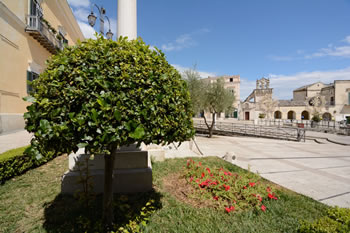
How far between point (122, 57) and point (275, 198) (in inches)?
148

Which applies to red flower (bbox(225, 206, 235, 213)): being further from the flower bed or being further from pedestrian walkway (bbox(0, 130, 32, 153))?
pedestrian walkway (bbox(0, 130, 32, 153))

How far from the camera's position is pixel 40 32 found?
10195 millimetres

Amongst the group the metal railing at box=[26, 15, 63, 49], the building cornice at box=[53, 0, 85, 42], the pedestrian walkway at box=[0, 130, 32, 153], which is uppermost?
the building cornice at box=[53, 0, 85, 42]

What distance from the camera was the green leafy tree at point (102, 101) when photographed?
1.55m

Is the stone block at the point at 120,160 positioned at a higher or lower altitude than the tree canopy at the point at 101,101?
lower

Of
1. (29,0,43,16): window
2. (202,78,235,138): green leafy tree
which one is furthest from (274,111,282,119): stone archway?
(29,0,43,16): window

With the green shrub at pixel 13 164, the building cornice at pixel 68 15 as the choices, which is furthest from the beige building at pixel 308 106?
the green shrub at pixel 13 164

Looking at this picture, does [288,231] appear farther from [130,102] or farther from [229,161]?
[229,161]

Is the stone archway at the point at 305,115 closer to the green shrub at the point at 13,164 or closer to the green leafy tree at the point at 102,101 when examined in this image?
the green leafy tree at the point at 102,101

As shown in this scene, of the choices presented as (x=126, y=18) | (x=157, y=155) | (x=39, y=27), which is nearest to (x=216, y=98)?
(x=157, y=155)

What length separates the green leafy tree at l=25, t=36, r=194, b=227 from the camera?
1.55m

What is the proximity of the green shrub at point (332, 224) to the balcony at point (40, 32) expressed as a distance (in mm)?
11931

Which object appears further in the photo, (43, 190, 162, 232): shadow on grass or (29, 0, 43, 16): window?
(29, 0, 43, 16): window

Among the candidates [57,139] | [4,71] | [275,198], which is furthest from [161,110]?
[4,71]
